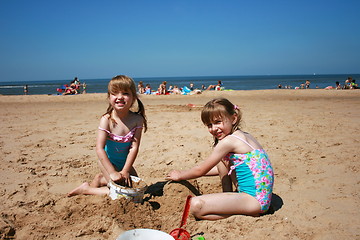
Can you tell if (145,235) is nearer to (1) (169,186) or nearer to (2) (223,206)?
(2) (223,206)

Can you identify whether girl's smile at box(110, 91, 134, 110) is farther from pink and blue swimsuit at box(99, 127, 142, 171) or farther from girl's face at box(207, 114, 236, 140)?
girl's face at box(207, 114, 236, 140)

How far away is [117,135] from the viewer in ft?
10.0

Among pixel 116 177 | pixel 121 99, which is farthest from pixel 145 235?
pixel 121 99

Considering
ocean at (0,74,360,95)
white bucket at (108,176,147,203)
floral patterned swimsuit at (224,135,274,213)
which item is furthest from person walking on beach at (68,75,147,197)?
ocean at (0,74,360,95)

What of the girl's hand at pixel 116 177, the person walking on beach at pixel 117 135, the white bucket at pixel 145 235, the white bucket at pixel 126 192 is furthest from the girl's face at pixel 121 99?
the white bucket at pixel 145 235

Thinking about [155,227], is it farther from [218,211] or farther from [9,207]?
[9,207]

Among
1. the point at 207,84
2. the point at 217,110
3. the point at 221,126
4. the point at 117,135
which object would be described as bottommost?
the point at 117,135

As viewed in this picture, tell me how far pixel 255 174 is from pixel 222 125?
517mm

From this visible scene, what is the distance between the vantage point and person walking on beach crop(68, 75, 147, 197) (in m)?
2.90

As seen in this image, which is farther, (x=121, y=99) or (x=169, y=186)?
(x=121, y=99)

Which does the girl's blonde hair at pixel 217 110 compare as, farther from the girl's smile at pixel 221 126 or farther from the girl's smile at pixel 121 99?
the girl's smile at pixel 121 99

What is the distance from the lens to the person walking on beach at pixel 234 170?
2.35 metres

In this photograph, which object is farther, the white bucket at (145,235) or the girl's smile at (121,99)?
the girl's smile at (121,99)

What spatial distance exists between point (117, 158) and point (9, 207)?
112 cm
